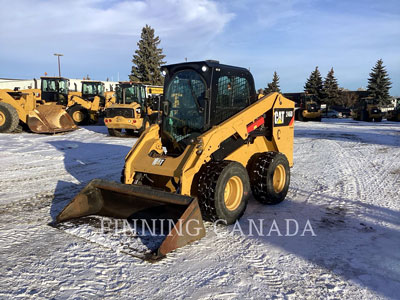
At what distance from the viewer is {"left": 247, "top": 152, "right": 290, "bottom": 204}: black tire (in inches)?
197

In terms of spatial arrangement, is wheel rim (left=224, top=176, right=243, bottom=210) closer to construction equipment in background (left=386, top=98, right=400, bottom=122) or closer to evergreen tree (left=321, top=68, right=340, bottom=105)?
construction equipment in background (left=386, top=98, right=400, bottom=122)

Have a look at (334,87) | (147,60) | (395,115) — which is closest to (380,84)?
(334,87)

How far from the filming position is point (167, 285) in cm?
289

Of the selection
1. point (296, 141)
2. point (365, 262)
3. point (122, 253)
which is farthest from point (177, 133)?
point (296, 141)

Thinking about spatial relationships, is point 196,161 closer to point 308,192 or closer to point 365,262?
point 365,262

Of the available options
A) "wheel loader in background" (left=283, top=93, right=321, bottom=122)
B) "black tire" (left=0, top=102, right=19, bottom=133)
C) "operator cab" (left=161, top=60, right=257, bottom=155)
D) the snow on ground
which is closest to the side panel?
"operator cab" (left=161, top=60, right=257, bottom=155)

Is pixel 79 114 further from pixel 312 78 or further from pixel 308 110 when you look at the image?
pixel 312 78

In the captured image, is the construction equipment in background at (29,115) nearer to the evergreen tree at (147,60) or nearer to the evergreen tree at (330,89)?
the evergreen tree at (147,60)

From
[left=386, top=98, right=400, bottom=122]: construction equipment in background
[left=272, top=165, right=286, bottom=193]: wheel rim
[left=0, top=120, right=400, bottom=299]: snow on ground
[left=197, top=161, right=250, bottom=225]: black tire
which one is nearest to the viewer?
[left=0, top=120, right=400, bottom=299]: snow on ground

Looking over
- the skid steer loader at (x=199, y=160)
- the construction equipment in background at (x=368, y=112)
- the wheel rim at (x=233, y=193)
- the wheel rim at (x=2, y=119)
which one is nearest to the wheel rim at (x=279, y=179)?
the skid steer loader at (x=199, y=160)

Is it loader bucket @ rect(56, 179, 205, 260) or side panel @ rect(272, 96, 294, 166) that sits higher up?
side panel @ rect(272, 96, 294, 166)

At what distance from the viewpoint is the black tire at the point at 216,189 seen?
13.1 feet

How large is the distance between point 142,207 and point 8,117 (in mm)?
12017

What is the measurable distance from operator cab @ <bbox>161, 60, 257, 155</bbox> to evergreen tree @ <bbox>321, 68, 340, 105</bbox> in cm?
4847
